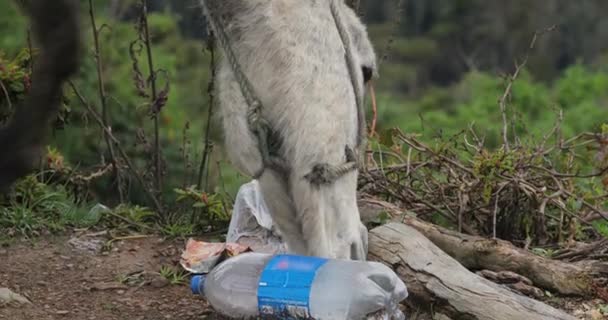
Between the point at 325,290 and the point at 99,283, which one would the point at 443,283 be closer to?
the point at 325,290

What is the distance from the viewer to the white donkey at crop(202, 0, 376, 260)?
3416mm

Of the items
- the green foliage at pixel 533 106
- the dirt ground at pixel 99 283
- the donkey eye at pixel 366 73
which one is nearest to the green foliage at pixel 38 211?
the dirt ground at pixel 99 283

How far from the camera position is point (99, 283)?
4.79 meters

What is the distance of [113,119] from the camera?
10633 mm

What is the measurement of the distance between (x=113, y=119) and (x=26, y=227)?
538 cm

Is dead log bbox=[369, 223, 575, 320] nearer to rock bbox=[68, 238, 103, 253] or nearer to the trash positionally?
the trash

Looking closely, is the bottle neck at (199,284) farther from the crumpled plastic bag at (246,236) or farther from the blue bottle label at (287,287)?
the blue bottle label at (287,287)

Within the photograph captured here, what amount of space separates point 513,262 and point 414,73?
40.3 meters

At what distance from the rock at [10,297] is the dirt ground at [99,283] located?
0.13ft

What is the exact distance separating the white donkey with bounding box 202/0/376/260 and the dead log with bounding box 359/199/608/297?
1137mm

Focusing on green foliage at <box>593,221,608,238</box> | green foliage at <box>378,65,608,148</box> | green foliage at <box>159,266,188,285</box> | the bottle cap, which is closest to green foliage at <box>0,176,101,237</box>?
green foliage at <box>159,266,188,285</box>

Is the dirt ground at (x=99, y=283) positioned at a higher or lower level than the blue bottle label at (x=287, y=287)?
lower

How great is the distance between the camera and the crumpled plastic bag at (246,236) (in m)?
4.64

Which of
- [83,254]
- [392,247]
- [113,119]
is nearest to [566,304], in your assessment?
[392,247]
